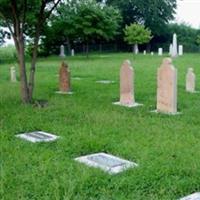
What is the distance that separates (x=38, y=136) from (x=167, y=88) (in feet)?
10.4

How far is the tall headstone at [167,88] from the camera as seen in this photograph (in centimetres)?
833

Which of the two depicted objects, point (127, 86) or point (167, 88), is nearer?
point (167, 88)

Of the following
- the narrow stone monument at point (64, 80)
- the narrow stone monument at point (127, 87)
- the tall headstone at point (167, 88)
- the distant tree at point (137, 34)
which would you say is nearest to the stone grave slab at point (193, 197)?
the tall headstone at point (167, 88)

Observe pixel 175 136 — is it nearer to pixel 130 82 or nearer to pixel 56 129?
pixel 56 129

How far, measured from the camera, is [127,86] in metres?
9.50

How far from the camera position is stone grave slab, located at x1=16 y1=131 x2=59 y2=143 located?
6.12 metres

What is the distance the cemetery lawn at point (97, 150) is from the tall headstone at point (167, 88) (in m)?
0.29

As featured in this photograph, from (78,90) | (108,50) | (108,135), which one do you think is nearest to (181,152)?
(108,135)

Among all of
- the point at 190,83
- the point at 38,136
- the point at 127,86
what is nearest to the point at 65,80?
the point at 127,86

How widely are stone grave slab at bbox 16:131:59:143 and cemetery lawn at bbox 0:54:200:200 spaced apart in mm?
140

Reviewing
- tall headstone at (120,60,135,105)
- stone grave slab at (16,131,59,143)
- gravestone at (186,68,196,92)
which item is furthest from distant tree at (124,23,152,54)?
stone grave slab at (16,131,59,143)

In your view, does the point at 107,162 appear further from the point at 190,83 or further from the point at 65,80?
the point at 190,83

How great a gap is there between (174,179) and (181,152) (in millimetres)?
1025

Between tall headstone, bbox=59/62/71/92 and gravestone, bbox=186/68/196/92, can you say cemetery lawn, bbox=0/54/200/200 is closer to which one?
tall headstone, bbox=59/62/71/92
